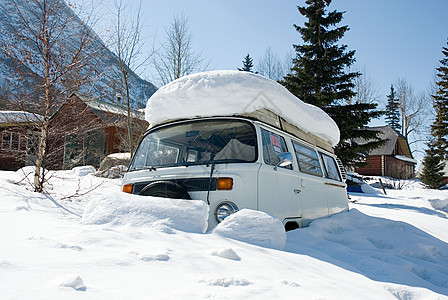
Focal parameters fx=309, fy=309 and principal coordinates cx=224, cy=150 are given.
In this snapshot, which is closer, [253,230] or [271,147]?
[253,230]

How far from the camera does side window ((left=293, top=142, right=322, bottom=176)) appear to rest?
4980mm

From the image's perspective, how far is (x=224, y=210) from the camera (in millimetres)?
3596

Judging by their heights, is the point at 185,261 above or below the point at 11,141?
below

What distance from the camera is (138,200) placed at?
3.20m

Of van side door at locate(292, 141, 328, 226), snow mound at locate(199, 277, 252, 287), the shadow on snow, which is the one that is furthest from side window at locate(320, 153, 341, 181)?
snow mound at locate(199, 277, 252, 287)

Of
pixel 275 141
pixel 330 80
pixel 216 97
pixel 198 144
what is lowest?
pixel 198 144

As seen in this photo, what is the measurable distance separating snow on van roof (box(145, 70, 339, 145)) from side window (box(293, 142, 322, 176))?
32.3 inches

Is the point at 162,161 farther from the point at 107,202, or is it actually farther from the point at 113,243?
the point at 113,243

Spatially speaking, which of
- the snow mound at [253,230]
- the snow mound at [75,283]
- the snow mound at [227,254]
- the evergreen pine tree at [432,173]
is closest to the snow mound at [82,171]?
the snow mound at [253,230]

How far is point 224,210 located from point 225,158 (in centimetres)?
65

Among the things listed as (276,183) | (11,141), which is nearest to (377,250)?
(276,183)

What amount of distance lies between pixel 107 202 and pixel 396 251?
3.78 meters

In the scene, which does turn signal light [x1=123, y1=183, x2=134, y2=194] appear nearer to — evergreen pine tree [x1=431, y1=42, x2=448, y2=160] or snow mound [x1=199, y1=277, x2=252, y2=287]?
snow mound [x1=199, y1=277, x2=252, y2=287]

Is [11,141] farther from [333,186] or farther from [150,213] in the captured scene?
[150,213]
